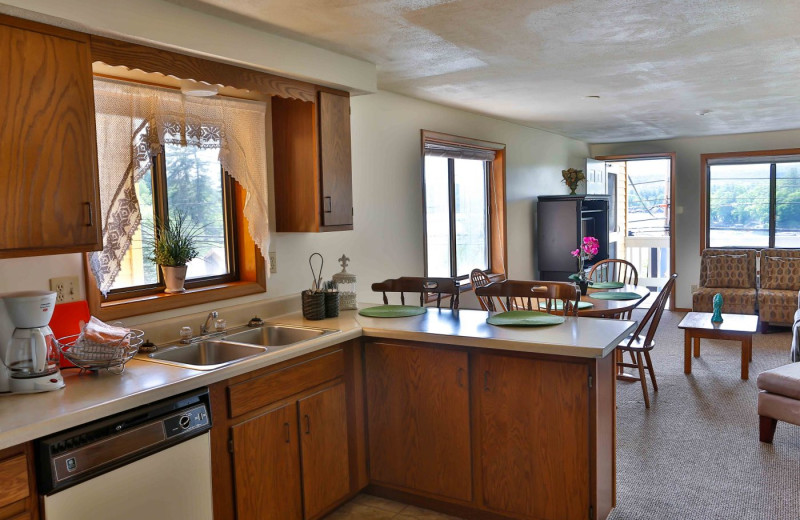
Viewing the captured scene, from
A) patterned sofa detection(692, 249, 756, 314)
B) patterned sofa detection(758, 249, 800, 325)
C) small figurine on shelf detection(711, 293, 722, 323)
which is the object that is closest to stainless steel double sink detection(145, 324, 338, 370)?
small figurine on shelf detection(711, 293, 722, 323)

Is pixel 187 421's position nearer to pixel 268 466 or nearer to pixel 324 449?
pixel 268 466

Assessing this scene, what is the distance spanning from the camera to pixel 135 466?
2.00 metres

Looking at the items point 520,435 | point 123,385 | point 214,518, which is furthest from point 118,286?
point 520,435

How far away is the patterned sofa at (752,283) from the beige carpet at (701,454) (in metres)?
1.94

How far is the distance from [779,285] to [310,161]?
20.7 feet

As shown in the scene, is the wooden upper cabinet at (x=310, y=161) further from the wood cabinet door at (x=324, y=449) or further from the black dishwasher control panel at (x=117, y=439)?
the black dishwasher control panel at (x=117, y=439)

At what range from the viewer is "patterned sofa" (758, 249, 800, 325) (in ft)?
22.6

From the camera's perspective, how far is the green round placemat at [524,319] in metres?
2.88

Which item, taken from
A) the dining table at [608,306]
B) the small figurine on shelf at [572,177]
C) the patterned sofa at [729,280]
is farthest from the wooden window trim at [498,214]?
the patterned sofa at [729,280]

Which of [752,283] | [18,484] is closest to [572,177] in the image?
[752,283]

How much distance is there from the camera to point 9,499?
5.65 feet

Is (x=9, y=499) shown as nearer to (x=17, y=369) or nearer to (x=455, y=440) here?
(x=17, y=369)

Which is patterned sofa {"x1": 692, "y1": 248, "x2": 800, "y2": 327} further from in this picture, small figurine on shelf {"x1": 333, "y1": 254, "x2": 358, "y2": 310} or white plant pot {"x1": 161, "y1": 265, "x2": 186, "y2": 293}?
white plant pot {"x1": 161, "y1": 265, "x2": 186, "y2": 293}

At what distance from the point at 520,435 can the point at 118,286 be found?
1.86 metres
